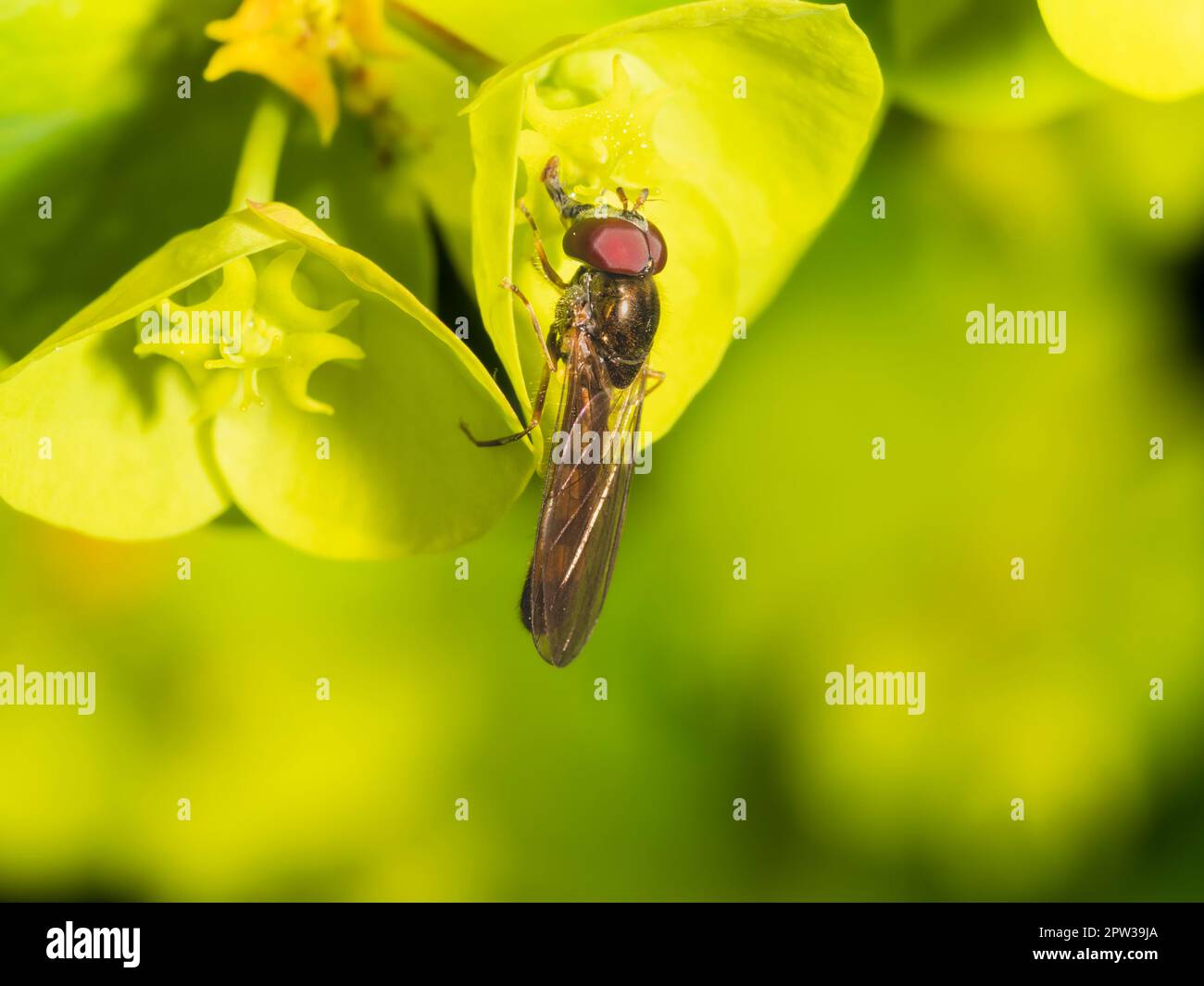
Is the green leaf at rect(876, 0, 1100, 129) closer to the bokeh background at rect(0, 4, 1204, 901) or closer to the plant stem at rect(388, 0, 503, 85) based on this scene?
the bokeh background at rect(0, 4, 1204, 901)

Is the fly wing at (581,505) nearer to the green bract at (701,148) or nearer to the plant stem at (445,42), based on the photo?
the green bract at (701,148)

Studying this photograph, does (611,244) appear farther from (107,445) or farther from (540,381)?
(107,445)

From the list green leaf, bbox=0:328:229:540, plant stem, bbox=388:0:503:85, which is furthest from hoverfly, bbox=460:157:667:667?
green leaf, bbox=0:328:229:540

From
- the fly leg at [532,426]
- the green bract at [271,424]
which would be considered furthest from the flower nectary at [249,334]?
the fly leg at [532,426]

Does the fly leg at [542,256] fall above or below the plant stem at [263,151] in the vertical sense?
below

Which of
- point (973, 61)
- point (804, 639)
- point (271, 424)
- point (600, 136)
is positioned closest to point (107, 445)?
point (271, 424)

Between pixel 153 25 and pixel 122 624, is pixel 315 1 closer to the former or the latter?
pixel 153 25
